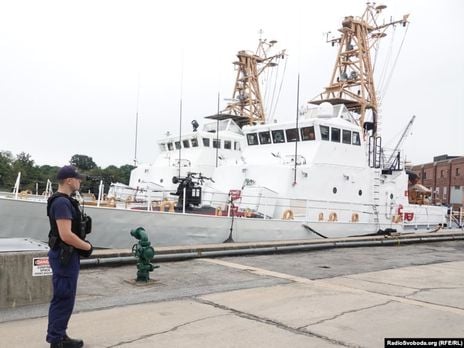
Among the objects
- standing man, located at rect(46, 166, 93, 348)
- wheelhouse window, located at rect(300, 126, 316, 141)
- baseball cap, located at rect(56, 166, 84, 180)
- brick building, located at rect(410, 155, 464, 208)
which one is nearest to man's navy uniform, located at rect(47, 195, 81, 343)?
standing man, located at rect(46, 166, 93, 348)

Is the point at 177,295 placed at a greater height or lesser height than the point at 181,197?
lesser

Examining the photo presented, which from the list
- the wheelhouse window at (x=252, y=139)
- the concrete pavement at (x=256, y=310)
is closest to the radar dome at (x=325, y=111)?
the wheelhouse window at (x=252, y=139)

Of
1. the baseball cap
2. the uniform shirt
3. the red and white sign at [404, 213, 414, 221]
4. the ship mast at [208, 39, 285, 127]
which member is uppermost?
the ship mast at [208, 39, 285, 127]

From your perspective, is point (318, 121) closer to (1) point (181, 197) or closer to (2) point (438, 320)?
(1) point (181, 197)

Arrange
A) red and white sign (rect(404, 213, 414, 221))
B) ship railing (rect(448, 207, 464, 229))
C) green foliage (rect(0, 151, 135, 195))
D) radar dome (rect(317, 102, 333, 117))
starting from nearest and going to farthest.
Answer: radar dome (rect(317, 102, 333, 117))
red and white sign (rect(404, 213, 414, 221))
ship railing (rect(448, 207, 464, 229))
green foliage (rect(0, 151, 135, 195))

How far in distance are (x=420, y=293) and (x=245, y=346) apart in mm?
3583

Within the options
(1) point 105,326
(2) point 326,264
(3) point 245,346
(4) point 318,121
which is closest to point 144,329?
(1) point 105,326

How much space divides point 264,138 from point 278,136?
2.30 ft

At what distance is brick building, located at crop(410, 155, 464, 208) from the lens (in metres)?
50.4

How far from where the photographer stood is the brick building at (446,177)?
165 ft

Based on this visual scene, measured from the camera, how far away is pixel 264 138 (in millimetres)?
17688

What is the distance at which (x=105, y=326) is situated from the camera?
4715 millimetres

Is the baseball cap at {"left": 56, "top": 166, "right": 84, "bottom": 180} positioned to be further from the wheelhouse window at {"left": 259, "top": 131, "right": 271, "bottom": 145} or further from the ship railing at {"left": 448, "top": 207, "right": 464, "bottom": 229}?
the ship railing at {"left": 448, "top": 207, "right": 464, "bottom": 229}

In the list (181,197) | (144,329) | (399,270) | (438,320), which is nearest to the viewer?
(144,329)
